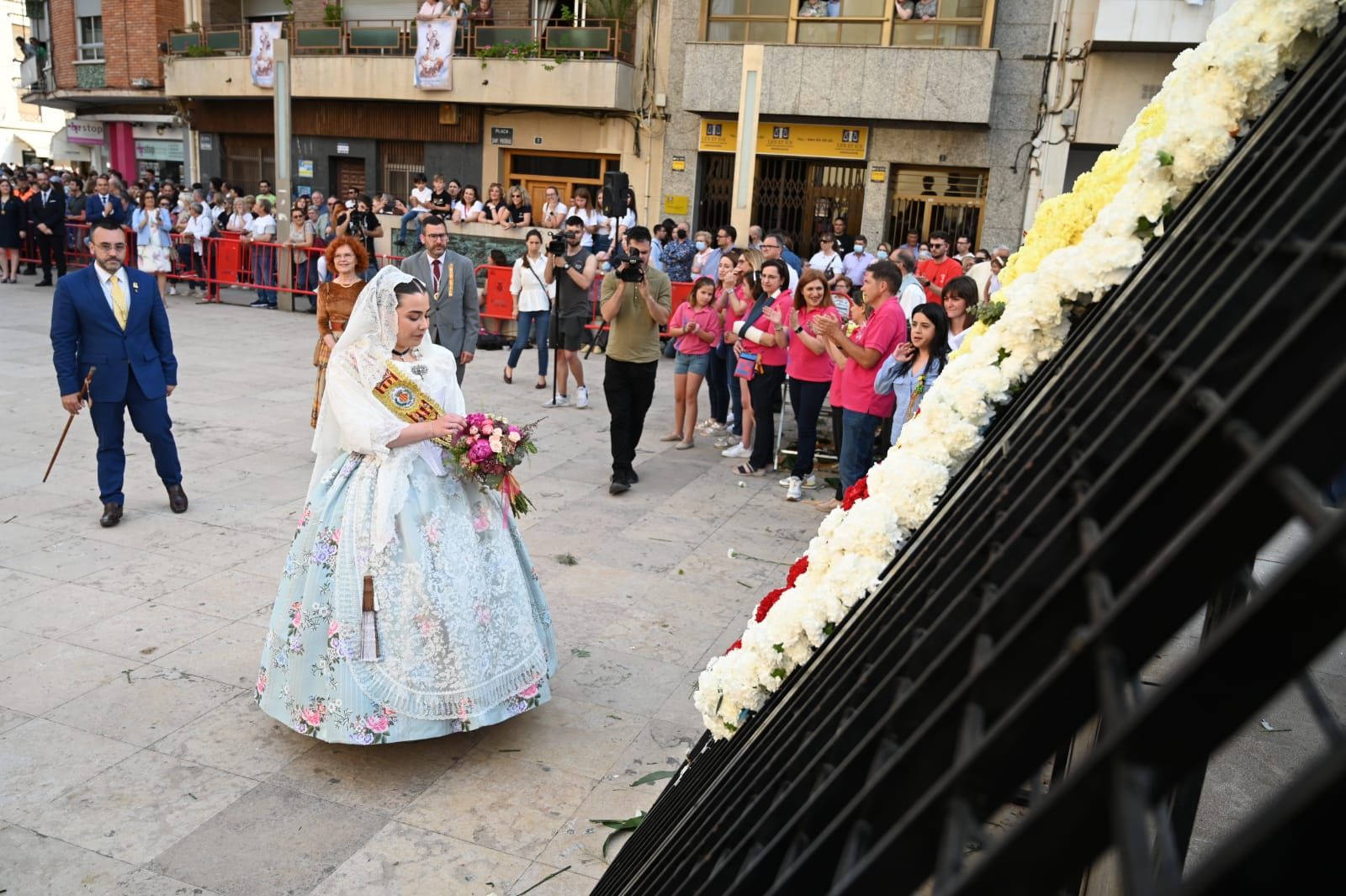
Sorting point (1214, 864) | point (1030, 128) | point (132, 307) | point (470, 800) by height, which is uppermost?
point (1030, 128)

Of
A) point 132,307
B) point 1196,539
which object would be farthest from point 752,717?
point 132,307

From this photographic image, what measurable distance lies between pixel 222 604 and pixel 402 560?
206 centimetres

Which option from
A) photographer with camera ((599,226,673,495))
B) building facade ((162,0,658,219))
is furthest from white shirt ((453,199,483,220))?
photographer with camera ((599,226,673,495))

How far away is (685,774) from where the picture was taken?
3342mm

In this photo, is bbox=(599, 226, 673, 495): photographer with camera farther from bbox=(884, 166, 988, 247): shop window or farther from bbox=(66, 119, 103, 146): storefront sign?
bbox=(66, 119, 103, 146): storefront sign

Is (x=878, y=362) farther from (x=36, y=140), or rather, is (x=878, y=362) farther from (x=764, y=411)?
(x=36, y=140)

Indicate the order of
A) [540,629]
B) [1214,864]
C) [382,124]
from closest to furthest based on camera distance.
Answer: [1214,864], [540,629], [382,124]

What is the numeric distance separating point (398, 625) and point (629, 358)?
4.42 meters

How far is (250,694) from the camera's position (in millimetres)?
4855

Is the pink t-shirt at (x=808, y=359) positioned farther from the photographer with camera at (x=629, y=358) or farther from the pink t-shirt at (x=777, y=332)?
the photographer with camera at (x=629, y=358)

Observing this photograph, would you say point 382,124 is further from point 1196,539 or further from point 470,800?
point 1196,539

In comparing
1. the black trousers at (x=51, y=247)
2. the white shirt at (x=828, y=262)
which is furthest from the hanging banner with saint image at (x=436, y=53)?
the white shirt at (x=828, y=262)

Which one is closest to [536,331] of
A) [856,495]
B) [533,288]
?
[533,288]

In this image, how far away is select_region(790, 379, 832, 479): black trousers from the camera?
8.38 meters
